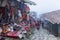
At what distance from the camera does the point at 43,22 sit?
778 cm

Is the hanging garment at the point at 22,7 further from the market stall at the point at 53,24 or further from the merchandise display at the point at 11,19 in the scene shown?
the market stall at the point at 53,24

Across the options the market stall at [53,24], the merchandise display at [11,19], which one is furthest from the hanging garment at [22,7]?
the market stall at [53,24]

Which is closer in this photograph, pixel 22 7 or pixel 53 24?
pixel 22 7

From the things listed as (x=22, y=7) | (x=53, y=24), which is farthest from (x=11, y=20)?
(x=53, y=24)

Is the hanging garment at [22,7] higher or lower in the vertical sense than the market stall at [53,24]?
higher

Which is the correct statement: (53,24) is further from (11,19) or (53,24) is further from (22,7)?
(11,19)

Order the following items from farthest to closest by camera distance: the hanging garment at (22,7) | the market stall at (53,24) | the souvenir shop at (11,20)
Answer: the market stall at (53,24) → the hanging garment at (22,7) → the souvenir shop at (11,20)

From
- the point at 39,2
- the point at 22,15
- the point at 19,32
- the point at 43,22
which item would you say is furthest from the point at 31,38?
the point at 39,2

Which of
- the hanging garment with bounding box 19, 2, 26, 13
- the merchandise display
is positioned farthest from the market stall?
the merchandise display

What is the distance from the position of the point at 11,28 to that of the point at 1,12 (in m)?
0.53

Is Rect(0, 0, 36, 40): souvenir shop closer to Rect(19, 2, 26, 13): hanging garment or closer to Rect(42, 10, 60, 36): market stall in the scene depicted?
Rect(19, 2, 26, 13): hanging garment

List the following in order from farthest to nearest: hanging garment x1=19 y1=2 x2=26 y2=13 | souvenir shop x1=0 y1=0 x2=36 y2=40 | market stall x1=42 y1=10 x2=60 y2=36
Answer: market stall x1=42 y1=10 x2=60 y2=36 → hanging garment x1=19 y1=2 x2=26 y2=13 → souvenir shop x1=0 y1=0 x2=36 y2=40

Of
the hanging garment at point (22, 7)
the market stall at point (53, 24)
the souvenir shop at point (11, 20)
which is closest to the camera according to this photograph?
the souvenir shop at point (11, 20)

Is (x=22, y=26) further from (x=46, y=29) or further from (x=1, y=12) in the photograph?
(x=46, y=29)
